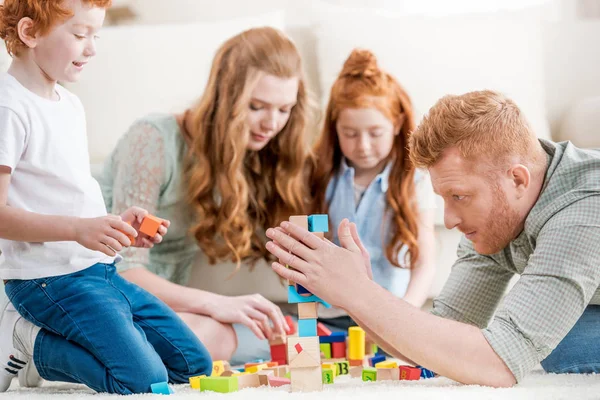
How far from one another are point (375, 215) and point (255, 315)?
50 centimetres

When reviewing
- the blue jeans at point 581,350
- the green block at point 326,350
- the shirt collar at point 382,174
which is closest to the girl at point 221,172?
the shirt collar at point 382,174

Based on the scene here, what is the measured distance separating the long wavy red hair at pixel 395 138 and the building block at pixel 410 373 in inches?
24.8

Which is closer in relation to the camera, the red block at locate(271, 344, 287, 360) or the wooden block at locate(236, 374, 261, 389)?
the wooden block at locate(236, 374, 261, 389)

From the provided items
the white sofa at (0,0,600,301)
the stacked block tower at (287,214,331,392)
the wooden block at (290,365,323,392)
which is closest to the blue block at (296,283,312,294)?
the stacked block tower at (287,214,331,392)

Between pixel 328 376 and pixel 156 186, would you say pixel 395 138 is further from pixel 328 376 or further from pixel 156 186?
pixel 328 376

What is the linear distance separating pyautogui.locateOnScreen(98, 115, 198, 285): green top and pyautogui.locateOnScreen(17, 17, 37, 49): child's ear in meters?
0.58

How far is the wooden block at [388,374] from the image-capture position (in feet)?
4.16

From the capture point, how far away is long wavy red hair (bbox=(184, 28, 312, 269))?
1802 mm

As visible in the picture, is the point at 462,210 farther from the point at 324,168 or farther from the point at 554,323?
the point at 324,168

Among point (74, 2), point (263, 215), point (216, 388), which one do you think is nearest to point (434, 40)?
point (263, 215)

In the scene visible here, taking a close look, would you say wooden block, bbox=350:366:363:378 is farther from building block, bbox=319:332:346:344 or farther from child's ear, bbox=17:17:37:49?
child's ear, bbox=17:17:37:49

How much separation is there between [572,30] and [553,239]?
1.47 m

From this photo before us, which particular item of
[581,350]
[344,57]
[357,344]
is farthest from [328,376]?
[344,57]

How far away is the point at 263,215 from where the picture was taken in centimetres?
193
